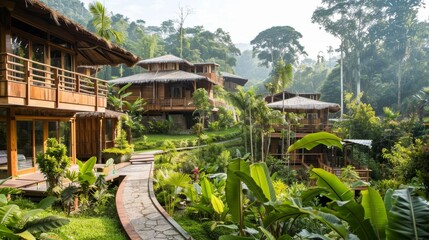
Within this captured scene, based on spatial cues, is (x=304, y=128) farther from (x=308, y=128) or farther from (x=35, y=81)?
(x=35, y=81)

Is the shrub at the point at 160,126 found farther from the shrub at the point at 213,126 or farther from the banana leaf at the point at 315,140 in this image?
the banana leaf at the point at 315,140

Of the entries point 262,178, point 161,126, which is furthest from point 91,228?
point 161,126

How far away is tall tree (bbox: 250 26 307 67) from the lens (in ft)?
167

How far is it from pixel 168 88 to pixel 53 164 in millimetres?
21700

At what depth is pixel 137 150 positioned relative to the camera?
807 inches

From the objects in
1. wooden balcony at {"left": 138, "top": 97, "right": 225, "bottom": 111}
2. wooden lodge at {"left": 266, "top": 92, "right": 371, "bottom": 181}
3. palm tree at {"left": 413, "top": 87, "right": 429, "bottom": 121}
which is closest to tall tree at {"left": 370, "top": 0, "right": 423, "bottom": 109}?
palm tree at {"left": 413, "top": 87, "right": 429, "bottom": 121}

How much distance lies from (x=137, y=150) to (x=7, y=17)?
12.5 metres

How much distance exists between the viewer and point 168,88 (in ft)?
95.7

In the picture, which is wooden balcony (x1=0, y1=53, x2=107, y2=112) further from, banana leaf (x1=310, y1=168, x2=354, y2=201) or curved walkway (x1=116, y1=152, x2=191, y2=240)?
banana leaf (x1=310, y1=168, x2=354, y2=201)

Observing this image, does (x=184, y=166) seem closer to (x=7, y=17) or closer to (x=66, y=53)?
(x=66, y=53)

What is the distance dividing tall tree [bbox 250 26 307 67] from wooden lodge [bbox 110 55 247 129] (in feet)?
77.8

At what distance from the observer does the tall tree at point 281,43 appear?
167 ft

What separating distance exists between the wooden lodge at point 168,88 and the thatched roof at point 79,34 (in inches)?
433

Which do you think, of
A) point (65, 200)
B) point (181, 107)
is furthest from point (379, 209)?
point (181, 107)
